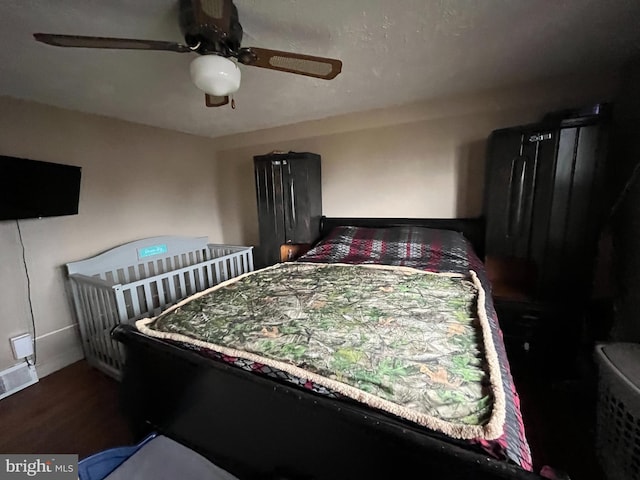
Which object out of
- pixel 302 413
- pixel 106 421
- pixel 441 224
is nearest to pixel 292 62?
pixel 302 413

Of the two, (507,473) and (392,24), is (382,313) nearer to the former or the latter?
(507,473)

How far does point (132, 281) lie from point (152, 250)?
15.5 inches

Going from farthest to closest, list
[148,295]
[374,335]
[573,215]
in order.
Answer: [148,295] < [573,215] < [374,335]

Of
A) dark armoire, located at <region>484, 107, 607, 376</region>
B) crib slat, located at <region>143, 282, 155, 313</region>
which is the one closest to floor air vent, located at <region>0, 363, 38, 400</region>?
crib slat, located at <region>143, 282, 155, 313</region>

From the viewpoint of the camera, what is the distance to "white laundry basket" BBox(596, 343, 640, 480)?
1095mm

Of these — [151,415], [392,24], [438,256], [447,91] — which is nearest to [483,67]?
[447,91]

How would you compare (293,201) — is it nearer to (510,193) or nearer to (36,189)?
(510,193)

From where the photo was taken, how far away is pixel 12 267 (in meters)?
1.95

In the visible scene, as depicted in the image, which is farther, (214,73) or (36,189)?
(36,189)

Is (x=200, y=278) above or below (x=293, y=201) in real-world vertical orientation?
below

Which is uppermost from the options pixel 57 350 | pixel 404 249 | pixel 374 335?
pixel 404 249

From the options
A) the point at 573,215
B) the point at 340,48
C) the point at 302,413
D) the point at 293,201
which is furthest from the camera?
the point at 293,201

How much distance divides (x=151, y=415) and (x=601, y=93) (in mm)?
3381

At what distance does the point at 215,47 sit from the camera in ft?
3.69
